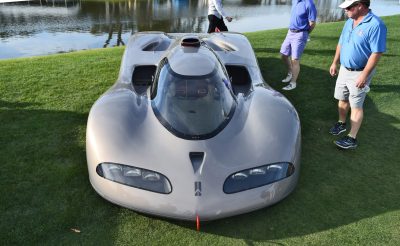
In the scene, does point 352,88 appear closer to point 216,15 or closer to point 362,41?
point 362,41

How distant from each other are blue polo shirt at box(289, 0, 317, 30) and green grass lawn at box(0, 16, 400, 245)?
111 cm

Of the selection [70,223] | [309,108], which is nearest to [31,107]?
[70,223]

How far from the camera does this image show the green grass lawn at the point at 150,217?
3043mm

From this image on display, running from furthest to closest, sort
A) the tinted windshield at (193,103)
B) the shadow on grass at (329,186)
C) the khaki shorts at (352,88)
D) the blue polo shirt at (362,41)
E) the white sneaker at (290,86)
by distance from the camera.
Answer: the white sneaker at (290,86)
the khaki shorts at (352,88)
the blue polo shirt at (362,41)
the tinted windshield at (193,103)
the shadow on grass at (329,186)

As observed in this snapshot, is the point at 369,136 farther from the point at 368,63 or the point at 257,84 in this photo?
the point at 257,84

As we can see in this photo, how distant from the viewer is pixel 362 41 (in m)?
4.11

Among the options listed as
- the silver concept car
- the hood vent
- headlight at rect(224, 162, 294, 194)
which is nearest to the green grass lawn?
the silver concept car

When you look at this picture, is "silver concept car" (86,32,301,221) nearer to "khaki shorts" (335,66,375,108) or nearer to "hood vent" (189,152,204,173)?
"hood vent" (189,152,204,173)

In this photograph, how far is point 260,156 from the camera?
126 inches

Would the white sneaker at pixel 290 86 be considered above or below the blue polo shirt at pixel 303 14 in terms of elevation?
below

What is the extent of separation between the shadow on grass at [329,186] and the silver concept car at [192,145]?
0.22 m

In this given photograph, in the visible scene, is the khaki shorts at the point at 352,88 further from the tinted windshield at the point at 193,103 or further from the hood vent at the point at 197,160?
the hood vent at the point at 197,160

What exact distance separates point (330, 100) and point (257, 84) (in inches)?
82.7

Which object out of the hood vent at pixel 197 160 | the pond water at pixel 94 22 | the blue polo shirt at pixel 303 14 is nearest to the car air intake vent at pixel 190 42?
the hood vent at pixel 197 160
